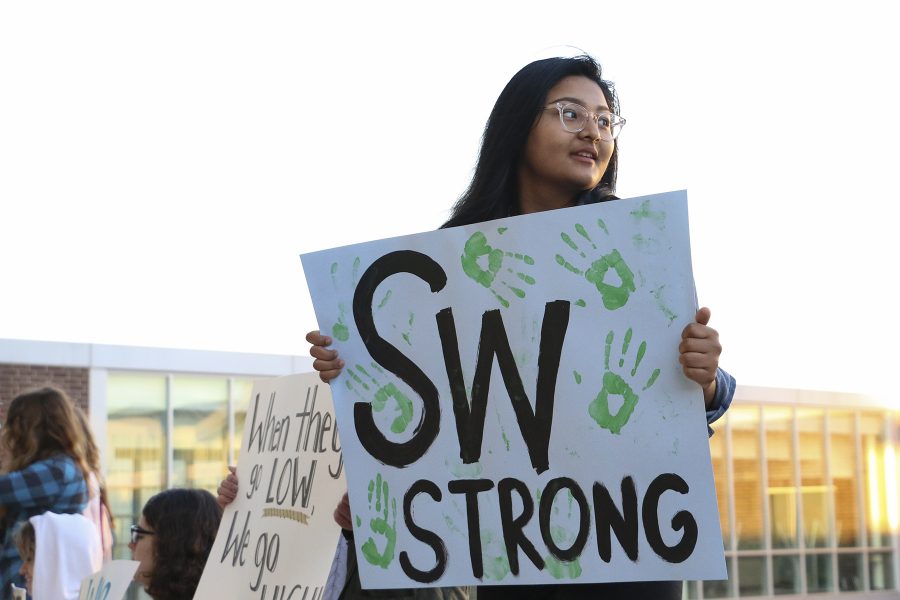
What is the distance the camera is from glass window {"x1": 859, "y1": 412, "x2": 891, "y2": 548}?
27.0 metres

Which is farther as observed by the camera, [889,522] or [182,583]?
[889,522]

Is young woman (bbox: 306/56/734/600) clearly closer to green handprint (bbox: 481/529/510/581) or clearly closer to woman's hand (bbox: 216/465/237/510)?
green handprint (bbox: 481/529/510/581)

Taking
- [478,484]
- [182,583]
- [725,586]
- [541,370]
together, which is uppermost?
[541,370]

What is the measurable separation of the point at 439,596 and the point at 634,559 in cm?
110

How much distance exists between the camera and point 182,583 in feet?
14.6

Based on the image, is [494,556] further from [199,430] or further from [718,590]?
[718,590]

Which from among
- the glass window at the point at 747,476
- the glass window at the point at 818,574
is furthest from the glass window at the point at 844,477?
the glass window at the point at 747,476

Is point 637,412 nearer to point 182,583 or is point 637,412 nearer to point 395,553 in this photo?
point 395,553

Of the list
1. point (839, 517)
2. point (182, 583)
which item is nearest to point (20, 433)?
point (182, 583)

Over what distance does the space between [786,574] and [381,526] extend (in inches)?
962

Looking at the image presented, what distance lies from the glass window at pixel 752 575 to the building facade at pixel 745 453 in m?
0.02

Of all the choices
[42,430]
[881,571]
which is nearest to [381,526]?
[42,430]

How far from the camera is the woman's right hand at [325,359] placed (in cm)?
270

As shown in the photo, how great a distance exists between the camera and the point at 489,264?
2.52 metres
